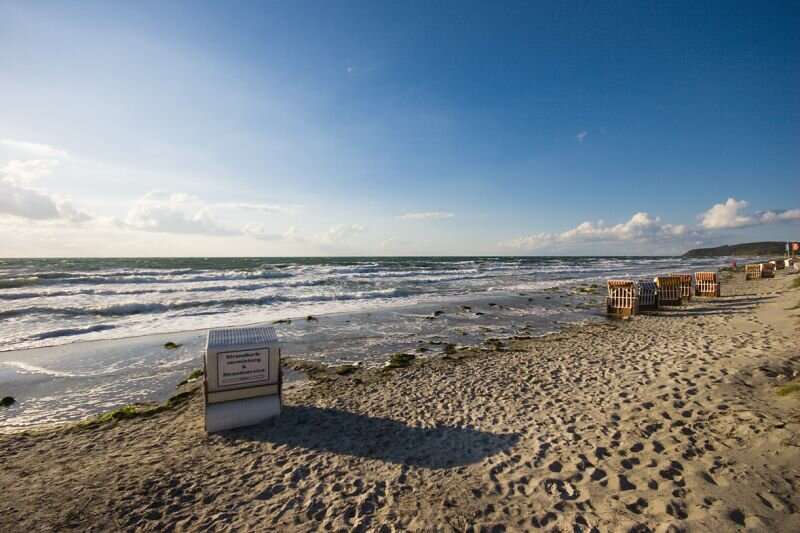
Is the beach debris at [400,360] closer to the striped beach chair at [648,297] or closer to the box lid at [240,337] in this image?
the box lid at [240,337]

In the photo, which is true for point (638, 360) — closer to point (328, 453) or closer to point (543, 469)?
point (543, 469)

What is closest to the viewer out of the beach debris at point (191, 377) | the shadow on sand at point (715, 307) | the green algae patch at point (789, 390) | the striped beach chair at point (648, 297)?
the green algae patch at point (789, 390)

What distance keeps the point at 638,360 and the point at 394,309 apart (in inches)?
509

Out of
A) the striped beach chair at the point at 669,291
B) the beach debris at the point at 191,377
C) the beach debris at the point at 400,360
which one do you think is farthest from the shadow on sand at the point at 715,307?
the beach debris at the point at 191,377

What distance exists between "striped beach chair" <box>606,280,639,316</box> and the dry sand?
28.6 ft

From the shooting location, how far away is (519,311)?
19.5 m

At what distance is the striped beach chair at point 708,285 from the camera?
21.2 metres


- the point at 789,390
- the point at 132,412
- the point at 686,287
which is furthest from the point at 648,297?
the point at 132,412

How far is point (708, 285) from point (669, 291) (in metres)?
5.39

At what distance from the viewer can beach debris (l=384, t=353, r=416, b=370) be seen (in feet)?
33.5

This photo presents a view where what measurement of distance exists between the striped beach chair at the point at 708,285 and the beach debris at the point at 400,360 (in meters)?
20.9

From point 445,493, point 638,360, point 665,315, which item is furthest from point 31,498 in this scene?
point 665,315

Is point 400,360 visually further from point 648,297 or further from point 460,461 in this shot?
point 648,297

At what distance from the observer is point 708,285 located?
855 inches
